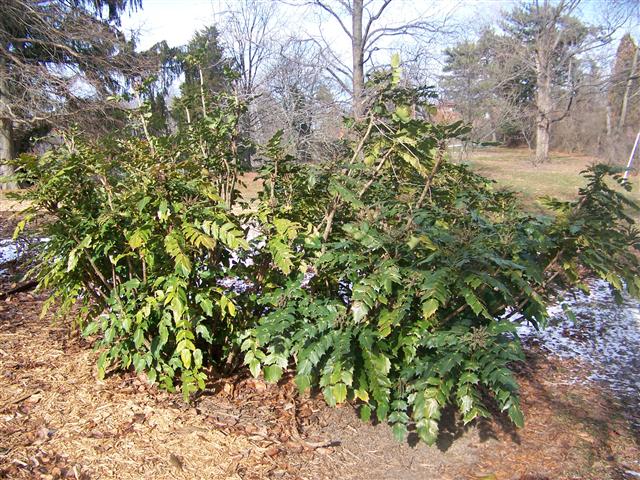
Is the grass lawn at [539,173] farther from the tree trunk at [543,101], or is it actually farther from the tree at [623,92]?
the tree at [623,92]

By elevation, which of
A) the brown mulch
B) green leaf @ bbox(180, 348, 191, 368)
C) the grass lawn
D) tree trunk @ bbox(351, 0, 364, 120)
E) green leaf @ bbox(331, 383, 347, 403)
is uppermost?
tree trunk @ bbox(351, 0, 364, 120)

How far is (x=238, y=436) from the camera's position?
272cm

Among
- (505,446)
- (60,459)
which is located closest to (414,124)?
(505,446)

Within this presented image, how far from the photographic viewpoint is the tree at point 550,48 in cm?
2356

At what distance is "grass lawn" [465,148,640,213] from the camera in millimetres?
15844

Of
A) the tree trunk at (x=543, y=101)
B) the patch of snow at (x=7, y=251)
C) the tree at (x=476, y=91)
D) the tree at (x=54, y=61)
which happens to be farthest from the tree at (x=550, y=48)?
the patch of snow at (x=7, y=251)

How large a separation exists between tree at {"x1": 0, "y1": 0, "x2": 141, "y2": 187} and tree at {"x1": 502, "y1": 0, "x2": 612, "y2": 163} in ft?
53.7

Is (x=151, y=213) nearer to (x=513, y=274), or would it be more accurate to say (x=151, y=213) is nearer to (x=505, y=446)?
(x=513, y=274)

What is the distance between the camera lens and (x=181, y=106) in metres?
3.39

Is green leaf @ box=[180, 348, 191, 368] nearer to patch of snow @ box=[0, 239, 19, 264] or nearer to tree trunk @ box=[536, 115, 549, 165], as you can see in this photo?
patch of snow @ box=[0, 239, 19, 264]

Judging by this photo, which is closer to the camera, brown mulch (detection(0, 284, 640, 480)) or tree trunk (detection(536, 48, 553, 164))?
brown mulch (detection(0, 284, 640, 480))

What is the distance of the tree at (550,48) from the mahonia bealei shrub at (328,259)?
21955 millimetres

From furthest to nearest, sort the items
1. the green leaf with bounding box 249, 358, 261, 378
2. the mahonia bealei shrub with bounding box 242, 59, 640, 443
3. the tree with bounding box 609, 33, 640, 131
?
the tree with bounding box 609, 33, 640, 131 → the green leaf with bounding box 249, 358, 261, 378 → the mahonia bealei shrub with bounding box 242, 59, 640, 443

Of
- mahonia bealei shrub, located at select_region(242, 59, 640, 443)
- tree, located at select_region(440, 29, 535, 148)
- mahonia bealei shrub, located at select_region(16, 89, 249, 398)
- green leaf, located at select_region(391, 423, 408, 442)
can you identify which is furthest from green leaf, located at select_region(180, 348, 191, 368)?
tree, located at select_region(440, 29, 535, 148)
